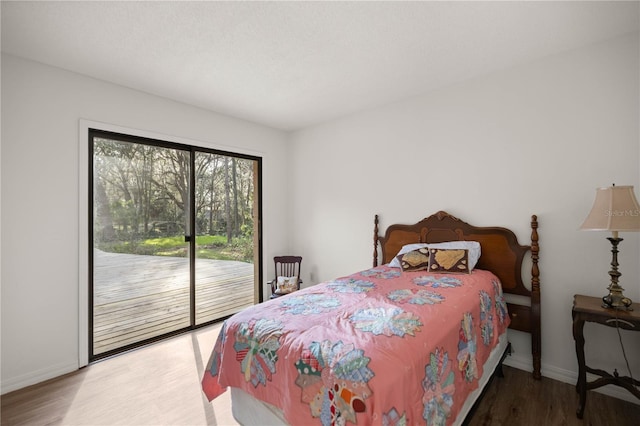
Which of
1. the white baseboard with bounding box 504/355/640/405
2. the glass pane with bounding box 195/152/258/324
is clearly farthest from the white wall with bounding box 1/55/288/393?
the white baseboard with bounding box 504/355/640/405

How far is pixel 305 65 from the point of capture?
2607mm

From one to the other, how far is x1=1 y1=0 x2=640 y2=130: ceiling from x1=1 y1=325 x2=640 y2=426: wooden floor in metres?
2.69

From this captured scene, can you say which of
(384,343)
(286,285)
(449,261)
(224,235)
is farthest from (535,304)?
(224,235)

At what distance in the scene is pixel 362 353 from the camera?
126 centimetres

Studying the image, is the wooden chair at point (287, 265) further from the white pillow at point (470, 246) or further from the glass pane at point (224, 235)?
the white pillow at point (470, 246)

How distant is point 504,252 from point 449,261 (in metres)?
0.52

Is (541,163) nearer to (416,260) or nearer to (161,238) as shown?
(416,260)

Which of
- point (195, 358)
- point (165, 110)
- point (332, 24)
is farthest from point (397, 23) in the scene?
point (195, 358)

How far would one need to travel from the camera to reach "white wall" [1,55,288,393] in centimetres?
234

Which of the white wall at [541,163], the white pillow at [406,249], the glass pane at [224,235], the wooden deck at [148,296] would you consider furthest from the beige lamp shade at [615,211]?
the wooden deck at [148,296]

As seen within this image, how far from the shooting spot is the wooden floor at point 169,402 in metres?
1.97

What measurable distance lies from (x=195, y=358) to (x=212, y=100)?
9.01 ft

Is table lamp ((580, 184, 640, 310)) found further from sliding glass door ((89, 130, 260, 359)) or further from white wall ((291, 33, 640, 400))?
sliding glass door ((89, 130, 260, 359))

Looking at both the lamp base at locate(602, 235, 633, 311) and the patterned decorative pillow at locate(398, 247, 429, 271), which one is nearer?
the lamp base at locate(602, 235, 633, 311)
